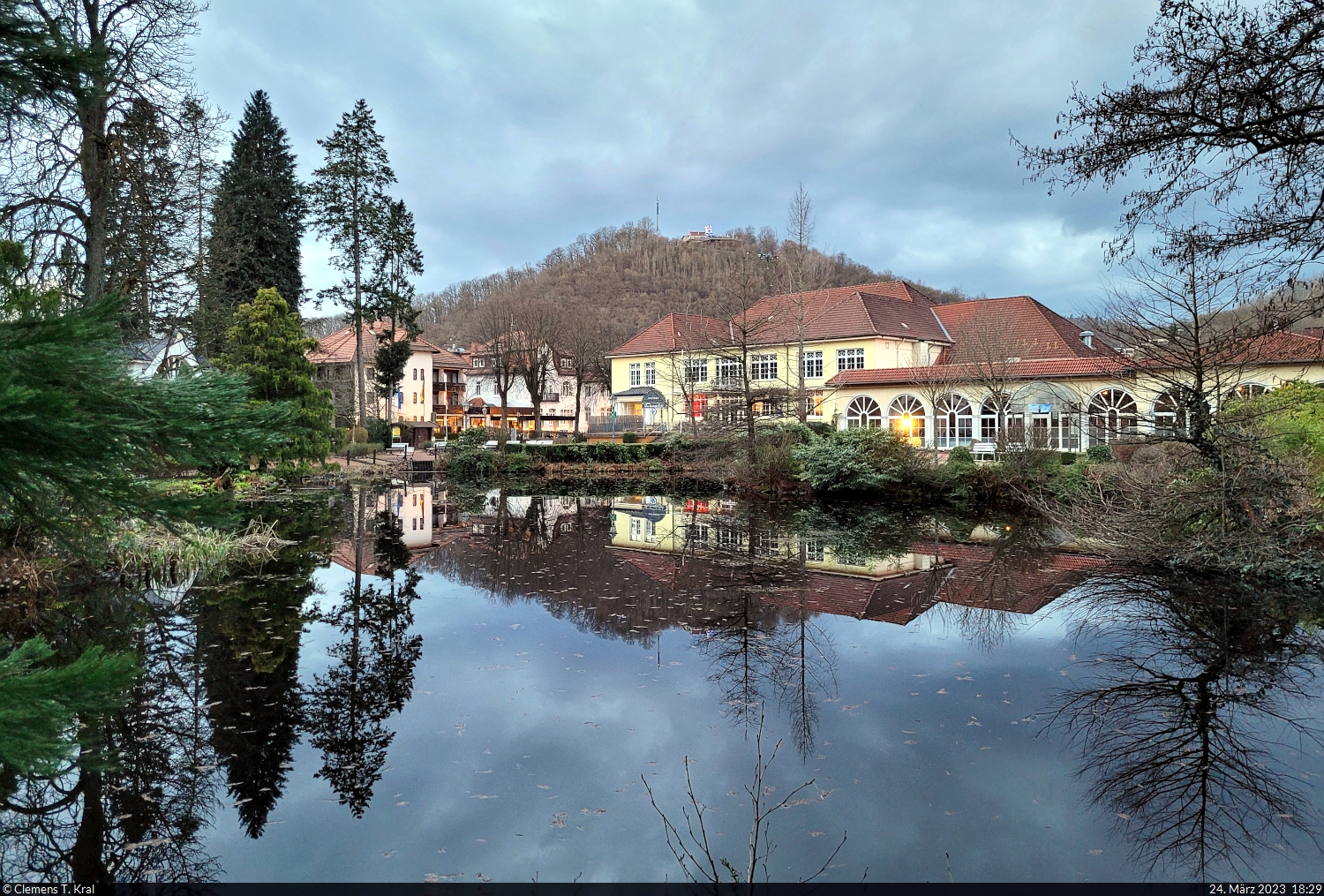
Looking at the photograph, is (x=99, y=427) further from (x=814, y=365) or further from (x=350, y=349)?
(x=350, y=349)

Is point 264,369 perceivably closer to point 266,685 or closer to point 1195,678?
point 266,685

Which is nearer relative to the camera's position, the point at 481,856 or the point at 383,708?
the point at 481,856

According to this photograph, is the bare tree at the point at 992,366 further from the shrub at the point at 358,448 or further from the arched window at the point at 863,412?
the shrub at the point at 358,448

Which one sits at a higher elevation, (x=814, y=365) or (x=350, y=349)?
(x=350, y=349)

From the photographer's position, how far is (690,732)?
5859 millimetres

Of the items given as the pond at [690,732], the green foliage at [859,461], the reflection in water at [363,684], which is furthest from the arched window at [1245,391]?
the reflection in water at [363,684]

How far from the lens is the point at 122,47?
1029 cm

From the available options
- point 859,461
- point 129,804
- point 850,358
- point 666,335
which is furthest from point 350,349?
point 129,804

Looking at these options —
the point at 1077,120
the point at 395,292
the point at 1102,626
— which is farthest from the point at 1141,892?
the point at 395,292

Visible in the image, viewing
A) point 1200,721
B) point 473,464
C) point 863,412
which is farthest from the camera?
point 473,464

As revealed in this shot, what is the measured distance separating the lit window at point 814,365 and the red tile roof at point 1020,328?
591 cm

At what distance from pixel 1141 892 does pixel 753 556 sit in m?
9.92

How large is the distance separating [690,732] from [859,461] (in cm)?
1689

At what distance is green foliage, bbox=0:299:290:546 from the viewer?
209 centimetres
